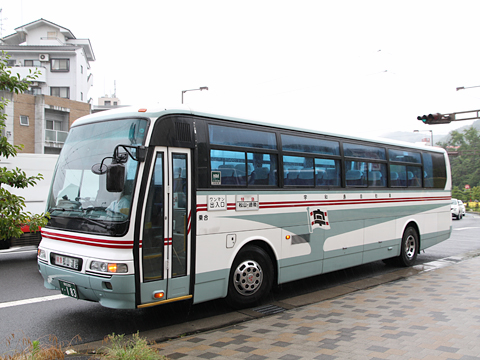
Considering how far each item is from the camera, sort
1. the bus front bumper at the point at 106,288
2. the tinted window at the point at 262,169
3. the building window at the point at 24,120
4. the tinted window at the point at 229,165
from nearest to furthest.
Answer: the bus front bumper at the point at 106,288, the tinted window at the point at 229,165, the tinted window at the point at 262,169, the building window at the point at 24,120

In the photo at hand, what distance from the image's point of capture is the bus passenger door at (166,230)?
5.41 metres

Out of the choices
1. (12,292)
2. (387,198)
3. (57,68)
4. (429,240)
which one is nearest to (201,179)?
(12,292)

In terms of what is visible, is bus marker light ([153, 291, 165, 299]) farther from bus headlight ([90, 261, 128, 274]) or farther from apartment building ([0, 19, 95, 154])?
apartment building ([0, 19, 95, 154])

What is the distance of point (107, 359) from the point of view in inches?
159

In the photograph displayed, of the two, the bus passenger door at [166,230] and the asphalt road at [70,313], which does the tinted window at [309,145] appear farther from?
the asphalt road at [70,313]

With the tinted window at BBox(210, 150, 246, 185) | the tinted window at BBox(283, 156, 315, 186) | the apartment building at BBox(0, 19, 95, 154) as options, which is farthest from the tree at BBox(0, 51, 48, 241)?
the apartment building at BBox(0, 19, 95, 154)

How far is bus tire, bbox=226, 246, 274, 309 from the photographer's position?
21.6 feet

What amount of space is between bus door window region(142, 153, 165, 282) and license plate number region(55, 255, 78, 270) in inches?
40.0

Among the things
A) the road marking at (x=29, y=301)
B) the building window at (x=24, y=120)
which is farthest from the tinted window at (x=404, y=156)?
the building window at (x=24, y=120)

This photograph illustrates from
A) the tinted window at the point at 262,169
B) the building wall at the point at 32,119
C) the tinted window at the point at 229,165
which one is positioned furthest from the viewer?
the building wall at the point at 32,119

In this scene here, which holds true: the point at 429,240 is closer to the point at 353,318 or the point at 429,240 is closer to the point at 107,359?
the point at 353,318

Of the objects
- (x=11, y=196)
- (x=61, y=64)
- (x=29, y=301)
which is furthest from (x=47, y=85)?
(x=11, y=196)

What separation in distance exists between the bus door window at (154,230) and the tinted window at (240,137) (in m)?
1.12

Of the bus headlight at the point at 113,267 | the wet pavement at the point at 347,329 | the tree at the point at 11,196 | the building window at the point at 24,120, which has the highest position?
the building window at the point at 24,120
